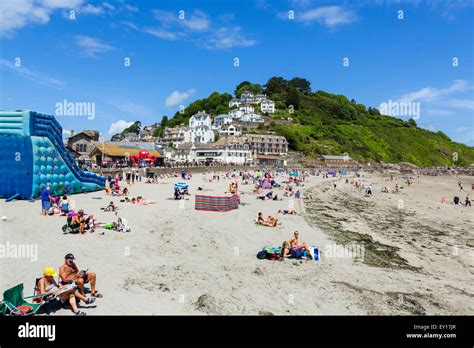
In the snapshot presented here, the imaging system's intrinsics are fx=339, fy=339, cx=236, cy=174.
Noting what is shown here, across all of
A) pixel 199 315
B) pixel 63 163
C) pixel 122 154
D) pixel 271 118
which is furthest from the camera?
pixel 271 118

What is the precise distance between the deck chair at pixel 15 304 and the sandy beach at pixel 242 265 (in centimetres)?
81

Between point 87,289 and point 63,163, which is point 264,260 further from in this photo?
point 63,163

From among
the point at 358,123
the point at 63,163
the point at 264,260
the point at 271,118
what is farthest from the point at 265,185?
Answer: the point at 358,123

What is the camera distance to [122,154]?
1842 inches

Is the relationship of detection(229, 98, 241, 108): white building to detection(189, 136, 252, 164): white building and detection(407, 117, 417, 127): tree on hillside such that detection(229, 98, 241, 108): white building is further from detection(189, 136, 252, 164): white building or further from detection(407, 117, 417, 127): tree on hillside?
detection(407, 117, 417, 127): tree on hillside

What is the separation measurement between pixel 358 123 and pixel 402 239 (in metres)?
130

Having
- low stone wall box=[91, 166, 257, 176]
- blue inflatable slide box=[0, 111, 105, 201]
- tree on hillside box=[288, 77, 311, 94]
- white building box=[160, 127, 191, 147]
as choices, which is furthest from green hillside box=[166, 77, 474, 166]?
blue inflatable slide box=[0, 111, 105, 201]

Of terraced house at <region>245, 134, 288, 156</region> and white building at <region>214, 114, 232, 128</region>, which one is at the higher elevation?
white building at <region>214, 114, 232, 128</region>

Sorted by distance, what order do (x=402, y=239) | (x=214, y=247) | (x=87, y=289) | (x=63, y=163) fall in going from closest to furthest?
1. (x=87, y=289)
2. (x=214, y=247)
3. (x=402, y=239)
4. (x=63, y=163)

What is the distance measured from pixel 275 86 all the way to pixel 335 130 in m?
36.1

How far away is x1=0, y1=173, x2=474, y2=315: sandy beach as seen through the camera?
21.9 ft

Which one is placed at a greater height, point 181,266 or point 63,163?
point 63,163

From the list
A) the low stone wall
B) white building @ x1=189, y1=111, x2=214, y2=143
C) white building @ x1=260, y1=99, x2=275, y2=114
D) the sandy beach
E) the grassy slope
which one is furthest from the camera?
white building @ x1=260, y1=99, x2=275, y2=114

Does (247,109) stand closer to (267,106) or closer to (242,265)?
(267,106)
